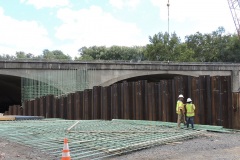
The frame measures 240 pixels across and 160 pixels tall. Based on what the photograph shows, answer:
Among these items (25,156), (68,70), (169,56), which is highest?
(169,56)

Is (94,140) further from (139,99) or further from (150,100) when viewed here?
(139,99)

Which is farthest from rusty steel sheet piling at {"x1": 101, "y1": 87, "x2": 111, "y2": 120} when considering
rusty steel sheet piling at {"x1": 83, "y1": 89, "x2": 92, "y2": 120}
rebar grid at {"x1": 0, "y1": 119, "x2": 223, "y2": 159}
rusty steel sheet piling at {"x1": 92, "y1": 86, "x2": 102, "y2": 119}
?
rebar grid at {"x1": 0, "y1": 119, "x2": 223, "y2": 159}

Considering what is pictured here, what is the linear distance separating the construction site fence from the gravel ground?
4.12 metres

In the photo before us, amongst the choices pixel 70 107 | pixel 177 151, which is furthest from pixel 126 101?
pixel 177 151

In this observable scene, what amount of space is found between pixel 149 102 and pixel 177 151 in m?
10.6

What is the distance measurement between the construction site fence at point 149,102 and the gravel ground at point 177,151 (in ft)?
13.5

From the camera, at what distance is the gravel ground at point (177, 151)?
9.45m

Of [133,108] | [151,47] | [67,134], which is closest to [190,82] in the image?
[133,108]

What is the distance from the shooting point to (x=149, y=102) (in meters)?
20.9

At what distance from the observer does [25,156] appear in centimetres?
962

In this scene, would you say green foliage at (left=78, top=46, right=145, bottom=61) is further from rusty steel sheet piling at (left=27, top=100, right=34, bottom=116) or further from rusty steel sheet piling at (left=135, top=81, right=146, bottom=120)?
rusty steel sheet piling at (left=135, top=81, right=146, bottom=120)

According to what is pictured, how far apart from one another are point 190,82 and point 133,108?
5471mm

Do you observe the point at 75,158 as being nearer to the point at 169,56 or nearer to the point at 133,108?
the point at 133,108

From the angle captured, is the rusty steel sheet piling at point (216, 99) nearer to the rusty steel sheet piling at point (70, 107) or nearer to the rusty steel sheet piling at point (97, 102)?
the rusty steel sheet piling at point (97, 102)
